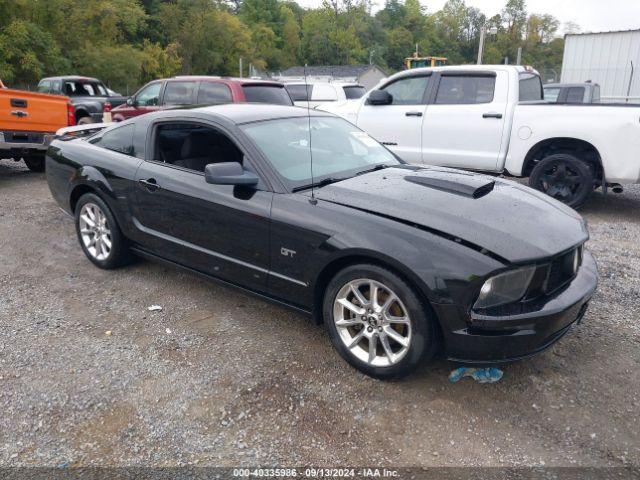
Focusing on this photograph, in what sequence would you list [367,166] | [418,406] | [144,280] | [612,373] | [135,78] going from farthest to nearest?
[135,78] → [144,280] → [367,166] → [612,373] → [418,406]

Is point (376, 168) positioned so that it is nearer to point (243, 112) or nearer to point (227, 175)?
point (243, 112)

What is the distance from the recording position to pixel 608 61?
776 inches

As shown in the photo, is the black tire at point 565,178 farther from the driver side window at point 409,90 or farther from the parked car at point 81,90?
the parked car at point 81,90

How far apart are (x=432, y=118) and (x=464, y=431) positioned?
550 cm

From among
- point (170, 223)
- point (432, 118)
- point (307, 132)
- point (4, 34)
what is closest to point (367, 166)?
point (307, 132)

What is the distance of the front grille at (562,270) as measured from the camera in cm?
293

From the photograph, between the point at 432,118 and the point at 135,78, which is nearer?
the point at 432,118

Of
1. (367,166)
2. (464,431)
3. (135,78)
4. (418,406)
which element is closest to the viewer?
(464,431)

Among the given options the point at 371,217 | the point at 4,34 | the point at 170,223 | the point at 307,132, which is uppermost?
the point at 4,34

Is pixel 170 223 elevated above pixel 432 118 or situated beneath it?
situated beneath

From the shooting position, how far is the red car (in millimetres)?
9023

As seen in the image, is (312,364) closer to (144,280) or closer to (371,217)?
(371,217)

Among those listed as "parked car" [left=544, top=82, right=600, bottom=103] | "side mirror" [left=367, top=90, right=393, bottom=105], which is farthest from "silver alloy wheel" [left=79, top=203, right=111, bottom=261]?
"parked car" [left=544, top=82, right=600, bottom=103]

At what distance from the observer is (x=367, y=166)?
4.02 meters
